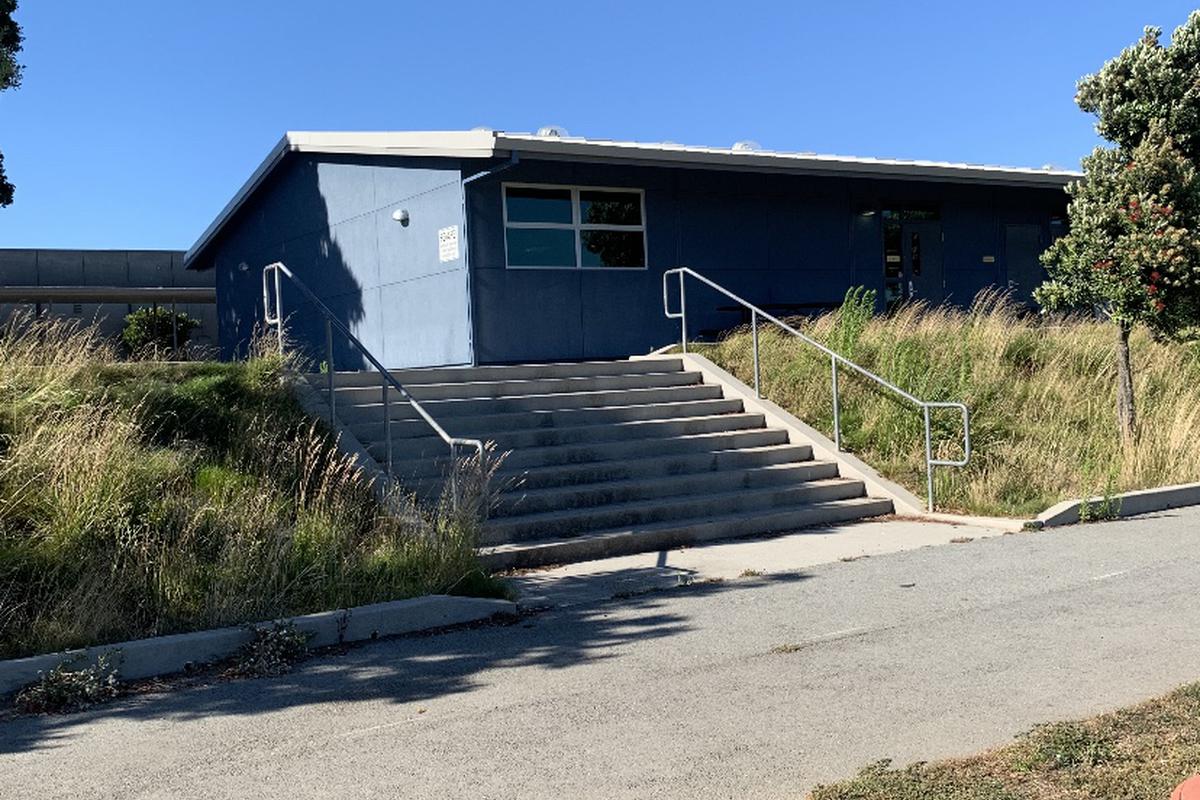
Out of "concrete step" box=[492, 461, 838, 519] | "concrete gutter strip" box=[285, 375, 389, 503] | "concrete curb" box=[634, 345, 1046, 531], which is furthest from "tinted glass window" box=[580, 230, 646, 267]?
"concrete gutter strip" box=[285, 375, 389, 503]

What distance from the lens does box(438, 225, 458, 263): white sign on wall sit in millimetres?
16500

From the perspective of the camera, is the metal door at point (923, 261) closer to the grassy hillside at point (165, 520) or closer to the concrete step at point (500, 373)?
the concrete step at point (500, 373)

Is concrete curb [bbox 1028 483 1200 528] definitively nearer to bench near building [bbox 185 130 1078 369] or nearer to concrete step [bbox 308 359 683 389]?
concrete step [bbox 308 359 683 389]

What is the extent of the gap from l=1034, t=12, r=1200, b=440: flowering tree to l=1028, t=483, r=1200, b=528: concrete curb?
143 centimetres

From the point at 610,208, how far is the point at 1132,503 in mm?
8801

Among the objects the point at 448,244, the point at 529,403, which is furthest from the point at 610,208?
the point at 529,403

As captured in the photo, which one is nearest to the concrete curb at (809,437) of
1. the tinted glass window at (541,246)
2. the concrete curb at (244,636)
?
the tinted glass window at (541,246)

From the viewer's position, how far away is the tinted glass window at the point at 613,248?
685 inches

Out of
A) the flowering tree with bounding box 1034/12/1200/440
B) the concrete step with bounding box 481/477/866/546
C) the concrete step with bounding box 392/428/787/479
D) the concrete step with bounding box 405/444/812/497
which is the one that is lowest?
the concrete step with bounding box 481/477/866/546

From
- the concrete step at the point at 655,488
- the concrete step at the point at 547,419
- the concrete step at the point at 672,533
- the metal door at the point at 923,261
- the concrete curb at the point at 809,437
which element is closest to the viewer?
the concrete step at the point at 672,533

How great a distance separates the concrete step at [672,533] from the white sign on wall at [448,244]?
6.94m

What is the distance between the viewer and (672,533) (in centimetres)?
1053

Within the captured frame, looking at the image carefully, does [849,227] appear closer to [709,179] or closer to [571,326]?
[709,179]

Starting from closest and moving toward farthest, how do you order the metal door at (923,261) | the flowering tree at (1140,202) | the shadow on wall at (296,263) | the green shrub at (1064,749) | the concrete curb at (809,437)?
the green shrub at (1064,749) → the concrete curb at (809,437) → the flowering tree at (1140,202) → the shadow on wall at (296,263) → the metal door at (923,261)
